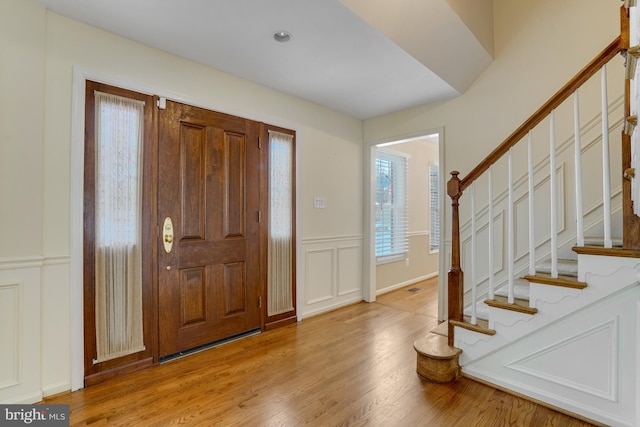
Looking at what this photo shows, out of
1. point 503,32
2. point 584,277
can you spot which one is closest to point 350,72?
point 503,32

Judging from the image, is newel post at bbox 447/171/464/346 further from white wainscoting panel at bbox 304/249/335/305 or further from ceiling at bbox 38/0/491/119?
white wainscoting panel at bbox 304/249/335/305

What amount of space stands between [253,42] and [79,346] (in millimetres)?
2504

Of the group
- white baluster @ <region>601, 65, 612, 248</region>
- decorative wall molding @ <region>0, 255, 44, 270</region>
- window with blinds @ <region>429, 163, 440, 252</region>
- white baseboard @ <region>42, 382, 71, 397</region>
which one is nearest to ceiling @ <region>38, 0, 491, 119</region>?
white baluster @ <region>601, 65, 612, 248</region>

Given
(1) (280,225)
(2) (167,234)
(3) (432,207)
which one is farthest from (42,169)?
(3) (432,207)

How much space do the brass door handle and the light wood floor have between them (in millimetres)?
943

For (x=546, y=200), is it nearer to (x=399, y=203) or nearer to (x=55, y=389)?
(x=399, y=203)

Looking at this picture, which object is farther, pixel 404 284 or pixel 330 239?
pixel 404 284

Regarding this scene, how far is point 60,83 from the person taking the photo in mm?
2086

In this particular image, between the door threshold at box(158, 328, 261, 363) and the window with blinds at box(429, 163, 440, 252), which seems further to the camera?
the window with blinds at box(429, 163, 440, 252)

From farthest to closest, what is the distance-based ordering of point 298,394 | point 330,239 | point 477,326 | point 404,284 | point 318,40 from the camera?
point 404,284, point 330,239, point 318,40, point 477,326, point 298,394

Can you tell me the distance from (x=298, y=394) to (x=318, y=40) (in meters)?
2.53

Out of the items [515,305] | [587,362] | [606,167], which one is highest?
[606,167]

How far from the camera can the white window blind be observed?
4859mm

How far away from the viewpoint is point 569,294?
1.86 m
